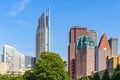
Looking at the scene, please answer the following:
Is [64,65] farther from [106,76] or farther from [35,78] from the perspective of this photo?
[106,76]

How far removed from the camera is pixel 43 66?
3789 inches

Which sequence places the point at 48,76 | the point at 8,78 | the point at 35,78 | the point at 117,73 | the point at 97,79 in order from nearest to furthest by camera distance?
the point at 48,76 < the point at 35,78 < the point at 117,73 < the point at 97,79 < the point at 8,78

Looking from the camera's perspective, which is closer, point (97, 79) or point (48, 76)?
point (48, 76)

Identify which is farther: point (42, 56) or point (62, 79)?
point (42, 56)

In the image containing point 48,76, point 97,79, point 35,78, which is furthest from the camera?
point 97,79

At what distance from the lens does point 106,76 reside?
431 feet

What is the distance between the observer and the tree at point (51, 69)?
9350 centimetres

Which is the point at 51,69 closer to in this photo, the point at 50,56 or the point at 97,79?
the point at 50,56

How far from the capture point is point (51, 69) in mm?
95062

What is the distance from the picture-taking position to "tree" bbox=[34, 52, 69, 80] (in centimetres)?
9350

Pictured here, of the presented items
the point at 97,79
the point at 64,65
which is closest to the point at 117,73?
the point at 64,65

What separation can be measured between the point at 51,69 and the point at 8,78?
208 ft

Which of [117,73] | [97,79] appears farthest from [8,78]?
[117,73]

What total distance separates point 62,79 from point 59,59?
5660 mm
